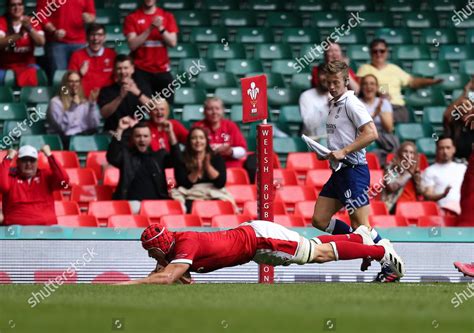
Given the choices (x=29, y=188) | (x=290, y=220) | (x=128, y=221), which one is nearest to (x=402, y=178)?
(x=290, y=220)

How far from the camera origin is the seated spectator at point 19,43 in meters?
Result: 15.6

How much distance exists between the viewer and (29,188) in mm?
12664

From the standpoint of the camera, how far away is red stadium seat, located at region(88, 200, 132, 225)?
43.9 feet

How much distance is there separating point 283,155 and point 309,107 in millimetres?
773

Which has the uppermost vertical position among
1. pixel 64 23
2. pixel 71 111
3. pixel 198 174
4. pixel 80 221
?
pixel 64 23

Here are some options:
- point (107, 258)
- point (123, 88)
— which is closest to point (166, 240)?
point (107, 258)

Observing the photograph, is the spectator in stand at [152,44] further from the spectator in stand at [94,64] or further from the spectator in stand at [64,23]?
the spectator in stand at [64,23]

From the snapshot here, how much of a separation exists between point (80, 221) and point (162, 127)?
1.92 metres

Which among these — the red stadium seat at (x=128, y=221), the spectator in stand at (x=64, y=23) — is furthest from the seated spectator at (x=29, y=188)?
the spectator in stand at (x=64, y=23)

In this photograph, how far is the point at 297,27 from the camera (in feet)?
60.2

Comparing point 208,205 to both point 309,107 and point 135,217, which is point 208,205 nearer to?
point 135,217

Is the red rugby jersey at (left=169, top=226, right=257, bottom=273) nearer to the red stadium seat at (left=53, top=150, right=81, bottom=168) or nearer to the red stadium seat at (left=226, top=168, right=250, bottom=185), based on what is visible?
the red stadium seat at (left=226, top=168, right=250, bottom=185)

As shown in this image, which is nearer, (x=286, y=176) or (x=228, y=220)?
(x=228, y=220)

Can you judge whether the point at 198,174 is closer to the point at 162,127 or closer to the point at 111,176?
the point at 162,127
